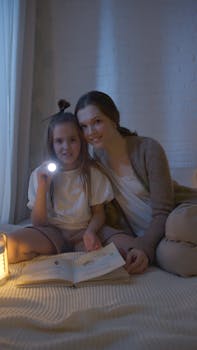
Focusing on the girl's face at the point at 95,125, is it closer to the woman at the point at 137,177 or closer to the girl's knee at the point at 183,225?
the woman at the point at 137,177

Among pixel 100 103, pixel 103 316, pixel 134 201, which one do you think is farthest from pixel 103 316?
pixel 100 103

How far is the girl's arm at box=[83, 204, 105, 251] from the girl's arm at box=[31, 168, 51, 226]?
0.54 ft

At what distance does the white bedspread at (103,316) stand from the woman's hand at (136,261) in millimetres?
53

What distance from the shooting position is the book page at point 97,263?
0.86 metres

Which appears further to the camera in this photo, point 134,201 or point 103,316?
point 134,201

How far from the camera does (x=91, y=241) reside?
109cm

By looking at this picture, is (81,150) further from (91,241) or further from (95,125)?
(91,241)

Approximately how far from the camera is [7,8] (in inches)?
64.4

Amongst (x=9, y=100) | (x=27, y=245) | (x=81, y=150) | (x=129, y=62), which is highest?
(x=129, y=62)

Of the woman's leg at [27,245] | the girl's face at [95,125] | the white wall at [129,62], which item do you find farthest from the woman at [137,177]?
the white wall at [129,62]

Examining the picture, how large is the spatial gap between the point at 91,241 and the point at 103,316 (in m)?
0.45

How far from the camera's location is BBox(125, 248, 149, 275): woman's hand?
91 cm

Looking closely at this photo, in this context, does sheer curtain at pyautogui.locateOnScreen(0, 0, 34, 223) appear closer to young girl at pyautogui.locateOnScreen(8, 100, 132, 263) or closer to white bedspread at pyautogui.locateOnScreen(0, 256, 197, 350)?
young girl at pyautogui.locateOnScreen(8, 100, 132, 263)

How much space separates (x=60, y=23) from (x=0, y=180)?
964mm
